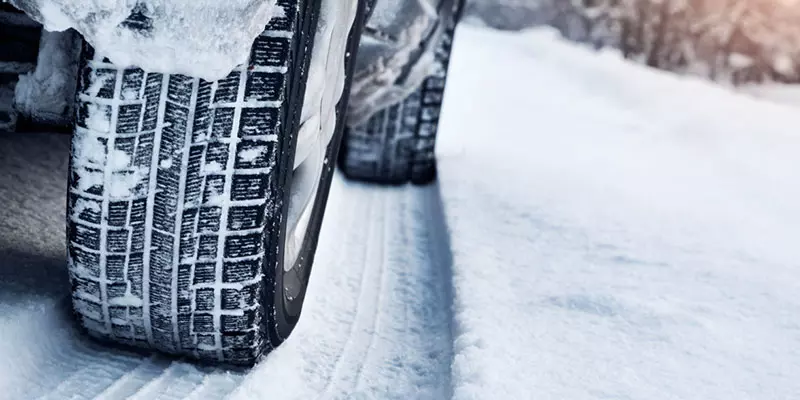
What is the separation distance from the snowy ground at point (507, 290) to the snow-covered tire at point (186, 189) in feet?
0.35

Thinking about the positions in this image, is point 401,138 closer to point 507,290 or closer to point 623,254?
point 623,254

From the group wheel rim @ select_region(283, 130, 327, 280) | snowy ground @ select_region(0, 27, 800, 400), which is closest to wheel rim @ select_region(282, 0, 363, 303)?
wheel rim @ select_region(283, 130, 327, 280)

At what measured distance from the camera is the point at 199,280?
3.13 feet

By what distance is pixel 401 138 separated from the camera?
2.27 m

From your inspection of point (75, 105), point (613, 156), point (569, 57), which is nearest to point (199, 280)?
point (75, 105)

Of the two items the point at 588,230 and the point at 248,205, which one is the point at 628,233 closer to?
the point at 588,230

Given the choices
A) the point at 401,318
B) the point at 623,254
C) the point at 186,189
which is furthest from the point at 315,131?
the point at 623,254

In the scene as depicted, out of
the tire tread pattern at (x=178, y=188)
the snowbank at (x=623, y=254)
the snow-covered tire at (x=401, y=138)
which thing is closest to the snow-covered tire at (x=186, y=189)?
the tire tread pattern at (x=178, y=188)

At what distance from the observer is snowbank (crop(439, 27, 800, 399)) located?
3.62 ft

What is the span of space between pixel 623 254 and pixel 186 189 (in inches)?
38.7

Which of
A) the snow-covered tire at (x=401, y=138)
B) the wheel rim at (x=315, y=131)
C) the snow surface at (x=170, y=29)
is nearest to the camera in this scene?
the snow surface at (x=170, y=29)

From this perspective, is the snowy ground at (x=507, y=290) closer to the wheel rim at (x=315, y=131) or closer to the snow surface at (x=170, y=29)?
the wheel rim at (x=315, y=131)

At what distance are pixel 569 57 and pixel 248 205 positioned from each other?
5157 millimetres

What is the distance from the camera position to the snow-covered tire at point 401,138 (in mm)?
2207
